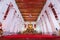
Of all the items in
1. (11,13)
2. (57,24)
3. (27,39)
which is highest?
(11,13)

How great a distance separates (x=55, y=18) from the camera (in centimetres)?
1002

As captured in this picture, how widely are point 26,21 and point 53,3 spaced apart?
8.40 m

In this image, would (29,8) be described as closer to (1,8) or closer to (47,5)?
(47,5)

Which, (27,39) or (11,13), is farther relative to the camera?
(11,13)

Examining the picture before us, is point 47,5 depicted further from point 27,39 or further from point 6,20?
point 27,39

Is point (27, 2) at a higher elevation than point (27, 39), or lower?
higher

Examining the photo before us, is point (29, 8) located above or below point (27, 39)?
above

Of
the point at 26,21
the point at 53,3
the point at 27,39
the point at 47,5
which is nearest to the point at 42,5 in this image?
the point at 47,5

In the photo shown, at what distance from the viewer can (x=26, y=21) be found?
55.1 feet

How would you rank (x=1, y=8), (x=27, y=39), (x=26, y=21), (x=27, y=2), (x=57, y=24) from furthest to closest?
(x=26, y=21) < (x=57, y=24) < (x=27, y=2) < (x=1, y=8) < (x=27, y=39)

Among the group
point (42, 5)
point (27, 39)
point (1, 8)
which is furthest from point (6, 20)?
point (27, 39)

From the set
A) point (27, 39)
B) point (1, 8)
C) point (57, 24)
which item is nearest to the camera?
point (27, 39)

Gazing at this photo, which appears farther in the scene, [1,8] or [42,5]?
[42,5]

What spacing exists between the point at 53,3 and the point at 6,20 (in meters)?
3.39
